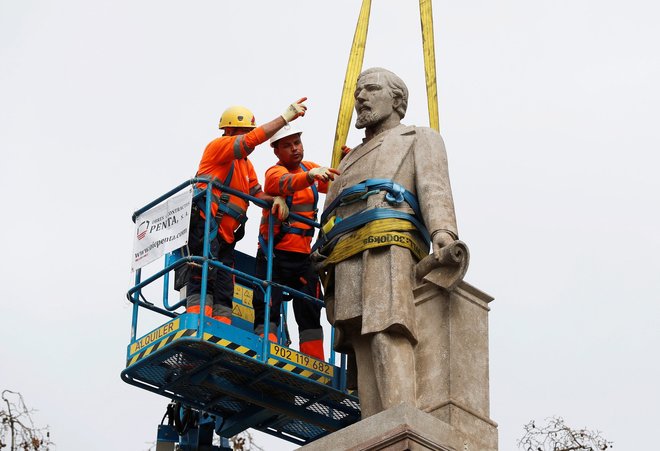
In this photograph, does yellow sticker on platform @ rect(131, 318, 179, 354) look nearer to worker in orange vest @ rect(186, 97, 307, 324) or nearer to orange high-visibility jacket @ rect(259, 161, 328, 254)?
worker in orange vest @ rect(186, 97, 307, 324)

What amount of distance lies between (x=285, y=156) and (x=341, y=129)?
63cm

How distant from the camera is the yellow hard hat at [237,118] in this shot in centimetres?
1780

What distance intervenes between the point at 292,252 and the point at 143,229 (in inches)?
56.2

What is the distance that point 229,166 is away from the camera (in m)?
17.3

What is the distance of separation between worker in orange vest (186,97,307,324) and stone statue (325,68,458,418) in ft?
2.79

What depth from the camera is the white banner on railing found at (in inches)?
661

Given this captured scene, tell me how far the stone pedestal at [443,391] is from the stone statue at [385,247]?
0.39 ft

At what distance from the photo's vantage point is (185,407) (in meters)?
17.9

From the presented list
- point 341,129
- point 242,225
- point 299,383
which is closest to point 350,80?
point 341,129

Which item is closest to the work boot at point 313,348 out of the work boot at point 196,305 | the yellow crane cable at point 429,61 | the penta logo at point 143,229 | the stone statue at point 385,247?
the work boot at point 196,305

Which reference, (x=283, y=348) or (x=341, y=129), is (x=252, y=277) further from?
(x=341, y=129)

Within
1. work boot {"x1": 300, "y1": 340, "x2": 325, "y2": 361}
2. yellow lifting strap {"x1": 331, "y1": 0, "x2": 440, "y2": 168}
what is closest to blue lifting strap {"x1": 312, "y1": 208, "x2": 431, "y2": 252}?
yellow lifting strap {"x1": 331, "y1": 0, "x2": 440, "y2": 168}

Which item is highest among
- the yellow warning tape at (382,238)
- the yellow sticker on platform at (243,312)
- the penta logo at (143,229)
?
the penta logo at (143,229)

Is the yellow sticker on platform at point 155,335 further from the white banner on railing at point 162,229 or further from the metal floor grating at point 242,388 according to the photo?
the white banner on railing at point 162,229
